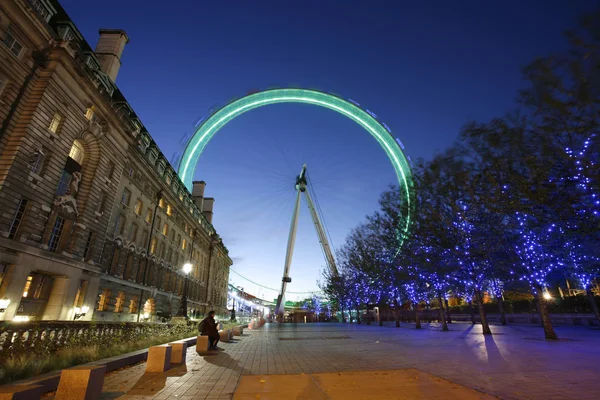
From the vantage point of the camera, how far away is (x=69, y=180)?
93.4 ft

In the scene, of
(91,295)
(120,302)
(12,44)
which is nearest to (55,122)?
(12,44)

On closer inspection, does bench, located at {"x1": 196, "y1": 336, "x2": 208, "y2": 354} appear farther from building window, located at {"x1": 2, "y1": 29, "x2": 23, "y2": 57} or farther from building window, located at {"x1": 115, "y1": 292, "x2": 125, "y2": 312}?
building window, located at {"x1": 115, "y1": 292, "x2": 125, "y2": 312}

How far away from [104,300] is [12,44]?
2468 cm

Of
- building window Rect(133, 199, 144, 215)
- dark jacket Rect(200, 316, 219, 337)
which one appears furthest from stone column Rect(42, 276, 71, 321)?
dark jacket Rect(200, 316, 219, 337)

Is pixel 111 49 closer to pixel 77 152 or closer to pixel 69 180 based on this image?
pixel 77 152

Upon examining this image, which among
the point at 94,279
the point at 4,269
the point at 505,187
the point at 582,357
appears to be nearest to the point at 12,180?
the point at 4,269

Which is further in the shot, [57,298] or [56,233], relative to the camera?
[56,233]

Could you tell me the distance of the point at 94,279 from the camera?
30500mm

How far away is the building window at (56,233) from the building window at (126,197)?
946cm

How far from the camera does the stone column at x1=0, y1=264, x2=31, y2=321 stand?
2109cm

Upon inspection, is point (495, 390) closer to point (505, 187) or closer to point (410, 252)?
point (505, 187)

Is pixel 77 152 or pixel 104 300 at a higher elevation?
pixel 77 152

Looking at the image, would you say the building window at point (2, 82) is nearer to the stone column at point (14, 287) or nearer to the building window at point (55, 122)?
the building window at point (55, 122)

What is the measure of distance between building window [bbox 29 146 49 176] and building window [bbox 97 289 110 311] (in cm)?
1495
